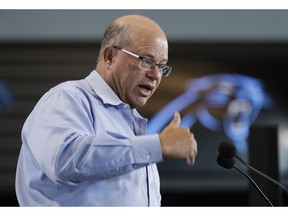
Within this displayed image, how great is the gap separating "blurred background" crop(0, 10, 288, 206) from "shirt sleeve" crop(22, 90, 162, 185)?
259 centimetres

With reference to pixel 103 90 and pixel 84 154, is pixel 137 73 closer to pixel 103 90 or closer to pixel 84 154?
pixel 103 90

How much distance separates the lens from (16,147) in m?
4.02

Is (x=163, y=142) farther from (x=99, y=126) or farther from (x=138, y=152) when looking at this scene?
(x=99, y=126)

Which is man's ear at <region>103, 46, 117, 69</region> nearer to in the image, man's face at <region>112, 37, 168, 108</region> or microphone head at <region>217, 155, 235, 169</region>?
man's face at <region>112, 37, 168, 108</region>

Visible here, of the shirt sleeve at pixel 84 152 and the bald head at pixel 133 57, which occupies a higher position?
the bald head at pixel 133 57

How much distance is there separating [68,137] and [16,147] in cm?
282

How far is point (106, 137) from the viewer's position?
4.25ft

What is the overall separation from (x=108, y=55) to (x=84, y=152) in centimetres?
46

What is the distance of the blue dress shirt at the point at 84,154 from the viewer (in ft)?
4.23

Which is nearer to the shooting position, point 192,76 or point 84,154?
point 84,154

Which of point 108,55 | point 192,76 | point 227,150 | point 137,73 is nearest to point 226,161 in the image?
point 227,150

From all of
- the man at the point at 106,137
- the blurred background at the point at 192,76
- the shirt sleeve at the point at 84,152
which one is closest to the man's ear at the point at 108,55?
the man at the point at 106,137

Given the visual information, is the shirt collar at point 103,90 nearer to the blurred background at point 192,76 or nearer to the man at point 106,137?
the man at point 106,137
